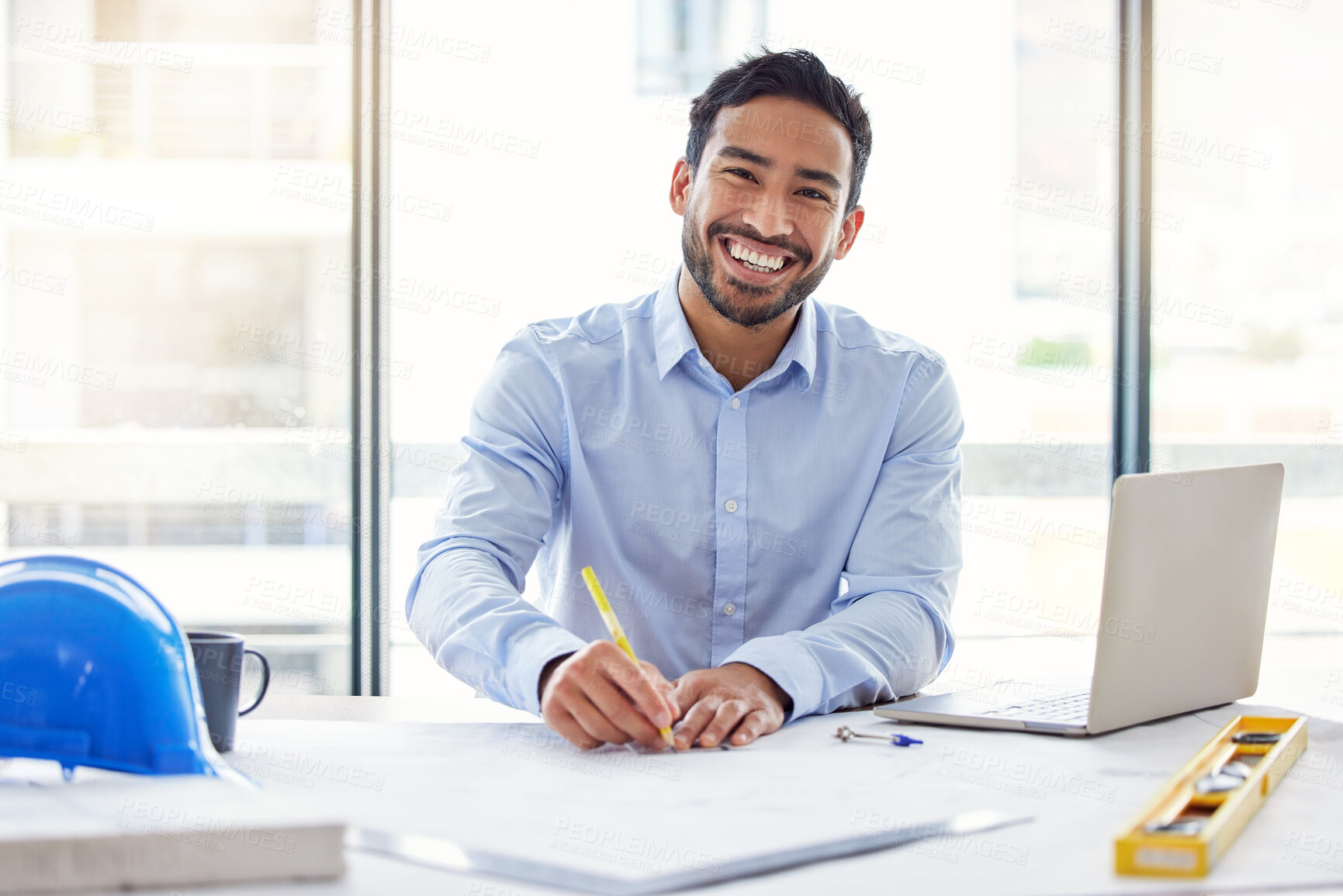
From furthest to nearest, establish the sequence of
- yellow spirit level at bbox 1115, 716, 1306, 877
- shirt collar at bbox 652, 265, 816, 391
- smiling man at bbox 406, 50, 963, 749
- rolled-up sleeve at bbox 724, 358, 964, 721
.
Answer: shirt collar at bbox 652, 265, 816, 391
smiling man at bbox 406, 50, 963, 749
rolled-up sleeve at bbox 724, 358, 964, 721
yellow spirit level at bbox 1115, 716, 1306, 877

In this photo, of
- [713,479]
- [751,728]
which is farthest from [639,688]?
[713,479]

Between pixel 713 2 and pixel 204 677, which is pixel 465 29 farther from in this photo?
pixel 204 677

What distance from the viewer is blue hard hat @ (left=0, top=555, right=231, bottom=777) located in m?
0.83

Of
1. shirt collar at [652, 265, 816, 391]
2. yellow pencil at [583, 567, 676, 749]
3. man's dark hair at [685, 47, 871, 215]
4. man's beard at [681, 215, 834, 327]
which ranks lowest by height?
yellow pencil at [583, 567, 676, 749]

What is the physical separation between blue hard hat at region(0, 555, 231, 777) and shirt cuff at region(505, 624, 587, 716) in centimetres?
37

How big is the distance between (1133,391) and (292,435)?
2.32m

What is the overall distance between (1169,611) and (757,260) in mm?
841

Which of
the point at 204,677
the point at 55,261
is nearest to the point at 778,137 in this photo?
the point at 204,677

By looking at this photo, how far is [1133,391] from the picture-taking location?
10.2 ft

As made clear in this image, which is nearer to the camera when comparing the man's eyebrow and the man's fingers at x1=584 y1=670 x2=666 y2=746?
the man's fingers at x1=584 y1=670 x2=666 y2=746

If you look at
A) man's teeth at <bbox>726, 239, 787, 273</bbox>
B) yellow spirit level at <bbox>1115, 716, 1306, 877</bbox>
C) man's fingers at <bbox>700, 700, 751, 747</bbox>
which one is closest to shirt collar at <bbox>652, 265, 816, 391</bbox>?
man's teeth at <bbox>726, 239, 787, 273</bbox>

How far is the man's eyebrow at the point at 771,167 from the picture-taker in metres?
1.68

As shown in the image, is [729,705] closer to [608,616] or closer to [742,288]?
[608,616]

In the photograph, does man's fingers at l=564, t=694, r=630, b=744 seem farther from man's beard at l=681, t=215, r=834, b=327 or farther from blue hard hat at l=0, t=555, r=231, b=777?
man's beard at l=681, t=215, r=834, b=327
